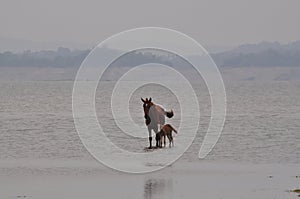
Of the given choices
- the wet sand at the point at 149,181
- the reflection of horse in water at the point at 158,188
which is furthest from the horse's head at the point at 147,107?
A: the reflection of horse in water at the point at 158,188

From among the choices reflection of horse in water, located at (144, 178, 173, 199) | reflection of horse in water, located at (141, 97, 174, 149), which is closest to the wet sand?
reflection of horse in water, located at (144, 178, 173, 199)

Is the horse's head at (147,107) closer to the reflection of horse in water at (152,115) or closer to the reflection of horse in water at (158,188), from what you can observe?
the reflection of horse in water at (152,115)

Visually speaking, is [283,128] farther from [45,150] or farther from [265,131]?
[45,150]

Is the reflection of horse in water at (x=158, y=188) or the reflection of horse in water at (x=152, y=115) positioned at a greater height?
the reflection of horse in water at (x=152, y=115)

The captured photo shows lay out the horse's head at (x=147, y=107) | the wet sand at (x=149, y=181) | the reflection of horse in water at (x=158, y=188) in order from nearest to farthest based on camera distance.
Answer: the reflection of horse in water at (x=158, y=188)
the wet sand at (x=149, y=181)
the horse's head at (x=147, y=107)

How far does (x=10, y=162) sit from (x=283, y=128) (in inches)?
1249

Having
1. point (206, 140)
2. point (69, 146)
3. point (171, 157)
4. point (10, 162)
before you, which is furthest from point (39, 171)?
point (206, 140)

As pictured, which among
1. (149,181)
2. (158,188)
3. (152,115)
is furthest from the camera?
(152,115)

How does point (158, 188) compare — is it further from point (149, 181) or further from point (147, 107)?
point (147, 107)

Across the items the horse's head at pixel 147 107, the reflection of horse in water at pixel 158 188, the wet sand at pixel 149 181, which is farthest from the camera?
the horse's head at pixel 147 107

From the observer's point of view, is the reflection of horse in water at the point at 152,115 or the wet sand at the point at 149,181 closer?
the wet sand at the point at 149,181

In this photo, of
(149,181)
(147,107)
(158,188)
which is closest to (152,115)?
(147,107)

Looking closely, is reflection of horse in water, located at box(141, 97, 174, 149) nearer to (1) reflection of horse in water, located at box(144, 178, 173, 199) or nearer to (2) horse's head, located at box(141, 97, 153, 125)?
(2) horse's head, located at box(141, 97, 153, 125)

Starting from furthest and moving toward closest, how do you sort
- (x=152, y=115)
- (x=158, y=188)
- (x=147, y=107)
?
(x=147, y=107) < (x=152, y=115) < (x=158, y=188)
